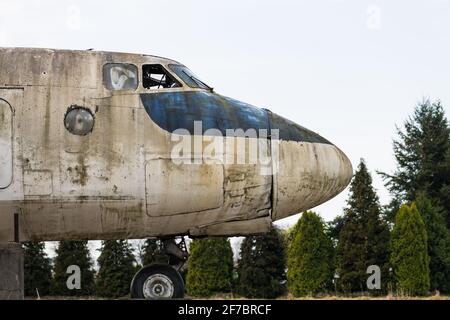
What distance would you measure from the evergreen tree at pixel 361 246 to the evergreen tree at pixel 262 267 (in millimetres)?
3154

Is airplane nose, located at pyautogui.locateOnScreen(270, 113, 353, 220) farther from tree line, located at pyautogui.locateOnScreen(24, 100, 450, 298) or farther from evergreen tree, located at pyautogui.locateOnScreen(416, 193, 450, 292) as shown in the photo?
evergreen tree, located at pyautogui.locateOnScreen(416, 193, 450, 292)

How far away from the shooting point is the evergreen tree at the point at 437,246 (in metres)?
38.7

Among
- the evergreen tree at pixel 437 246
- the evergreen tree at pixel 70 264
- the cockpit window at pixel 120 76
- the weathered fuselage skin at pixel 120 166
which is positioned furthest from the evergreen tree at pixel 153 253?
the cockpit window at pixel 120 76

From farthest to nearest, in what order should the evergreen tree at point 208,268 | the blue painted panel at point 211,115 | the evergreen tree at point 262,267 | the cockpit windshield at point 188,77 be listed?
the evergreen tree at point 262,267, the evergreen tree at point 208,268, the cockpit windshield at point 188,77, the blue painted panel at point 211,115

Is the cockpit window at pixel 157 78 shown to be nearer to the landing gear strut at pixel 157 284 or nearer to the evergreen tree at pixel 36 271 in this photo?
the landing gear strut at pixel 157 284

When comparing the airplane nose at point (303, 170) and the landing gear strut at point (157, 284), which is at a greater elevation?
the airplane nose at point (303, 170)

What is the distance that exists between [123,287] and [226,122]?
83.0 feet

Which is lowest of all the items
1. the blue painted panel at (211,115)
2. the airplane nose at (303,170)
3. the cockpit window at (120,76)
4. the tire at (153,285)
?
the tire at (153,285)

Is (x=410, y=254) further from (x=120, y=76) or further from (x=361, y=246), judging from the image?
(x=120, y=76)

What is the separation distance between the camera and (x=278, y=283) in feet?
128

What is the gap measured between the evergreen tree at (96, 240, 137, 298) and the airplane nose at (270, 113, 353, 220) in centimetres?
2411

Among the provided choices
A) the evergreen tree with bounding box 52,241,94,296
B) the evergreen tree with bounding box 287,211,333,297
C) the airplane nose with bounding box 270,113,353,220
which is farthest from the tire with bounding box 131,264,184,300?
the evergreen tree with bounding box 52,241,94,296
